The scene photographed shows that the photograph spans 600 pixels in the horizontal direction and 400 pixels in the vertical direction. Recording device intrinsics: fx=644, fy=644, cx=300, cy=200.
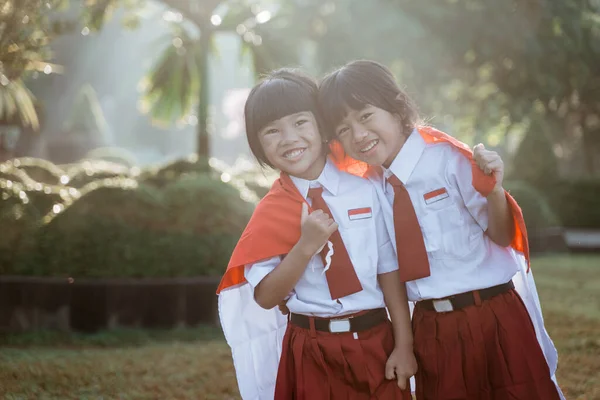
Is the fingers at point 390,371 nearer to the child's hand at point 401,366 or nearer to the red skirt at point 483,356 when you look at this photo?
the child's hand at point 401,366

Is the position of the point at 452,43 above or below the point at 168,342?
above

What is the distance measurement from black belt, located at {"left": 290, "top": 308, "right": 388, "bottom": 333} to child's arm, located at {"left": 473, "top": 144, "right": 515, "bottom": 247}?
1.80ft

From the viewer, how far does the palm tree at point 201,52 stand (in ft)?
36.7

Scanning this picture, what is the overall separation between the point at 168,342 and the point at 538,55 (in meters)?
12.3

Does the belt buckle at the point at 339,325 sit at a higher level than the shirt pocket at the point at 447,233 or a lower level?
lower

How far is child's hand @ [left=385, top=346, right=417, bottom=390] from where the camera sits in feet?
7.64

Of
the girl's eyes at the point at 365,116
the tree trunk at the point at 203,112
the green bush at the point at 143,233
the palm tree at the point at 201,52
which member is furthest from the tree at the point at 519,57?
the girl's eyes at the point at 365,116

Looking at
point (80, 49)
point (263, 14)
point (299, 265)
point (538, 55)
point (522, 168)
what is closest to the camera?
point (299, 265)

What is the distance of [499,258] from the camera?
2.54m

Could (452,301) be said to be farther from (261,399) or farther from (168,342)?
(168,342)

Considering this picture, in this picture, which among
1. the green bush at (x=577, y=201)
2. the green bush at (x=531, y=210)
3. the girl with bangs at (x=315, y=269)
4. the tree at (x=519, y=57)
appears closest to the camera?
the girl with bangs at (x=315, y=269)

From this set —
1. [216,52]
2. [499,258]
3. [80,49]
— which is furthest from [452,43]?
[80,49]

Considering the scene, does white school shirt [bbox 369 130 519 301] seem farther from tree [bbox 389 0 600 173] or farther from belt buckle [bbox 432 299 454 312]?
tree [bbox 389 0 600 173]

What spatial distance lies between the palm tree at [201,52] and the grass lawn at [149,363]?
16.0ft
